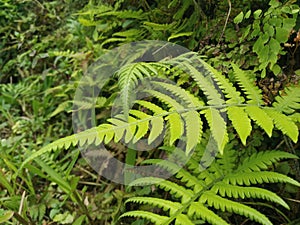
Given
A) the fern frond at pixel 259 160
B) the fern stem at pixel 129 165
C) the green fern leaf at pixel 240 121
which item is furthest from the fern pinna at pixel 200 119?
the fern stem at pixel 129 165

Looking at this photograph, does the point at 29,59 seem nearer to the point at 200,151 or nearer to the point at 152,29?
the point at 152,29

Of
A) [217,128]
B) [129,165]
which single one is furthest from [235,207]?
[129,165]

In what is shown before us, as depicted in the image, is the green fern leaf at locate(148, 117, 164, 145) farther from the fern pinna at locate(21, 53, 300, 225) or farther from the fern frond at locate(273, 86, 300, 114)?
the fern frond at locate(273, 86, 300, 114)

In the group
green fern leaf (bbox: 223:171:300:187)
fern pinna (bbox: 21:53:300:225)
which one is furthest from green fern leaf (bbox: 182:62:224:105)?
green fern leaf (bbox: 223:171:300:187)

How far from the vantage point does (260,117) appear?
1057mm

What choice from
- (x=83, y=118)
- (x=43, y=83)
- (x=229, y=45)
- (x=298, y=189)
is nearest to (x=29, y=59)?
(x=43, y=83)

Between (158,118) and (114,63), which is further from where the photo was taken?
(114,63)

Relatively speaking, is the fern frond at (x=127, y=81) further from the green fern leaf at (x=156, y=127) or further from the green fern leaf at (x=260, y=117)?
the green fern leaf at (x=260, y=117)

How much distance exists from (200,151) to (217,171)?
0.09 metres

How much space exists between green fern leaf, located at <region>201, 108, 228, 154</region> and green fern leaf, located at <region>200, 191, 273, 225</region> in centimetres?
18

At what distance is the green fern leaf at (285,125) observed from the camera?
997mm

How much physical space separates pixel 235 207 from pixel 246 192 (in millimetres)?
63

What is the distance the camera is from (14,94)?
245cm

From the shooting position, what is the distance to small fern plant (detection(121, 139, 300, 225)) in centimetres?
106
